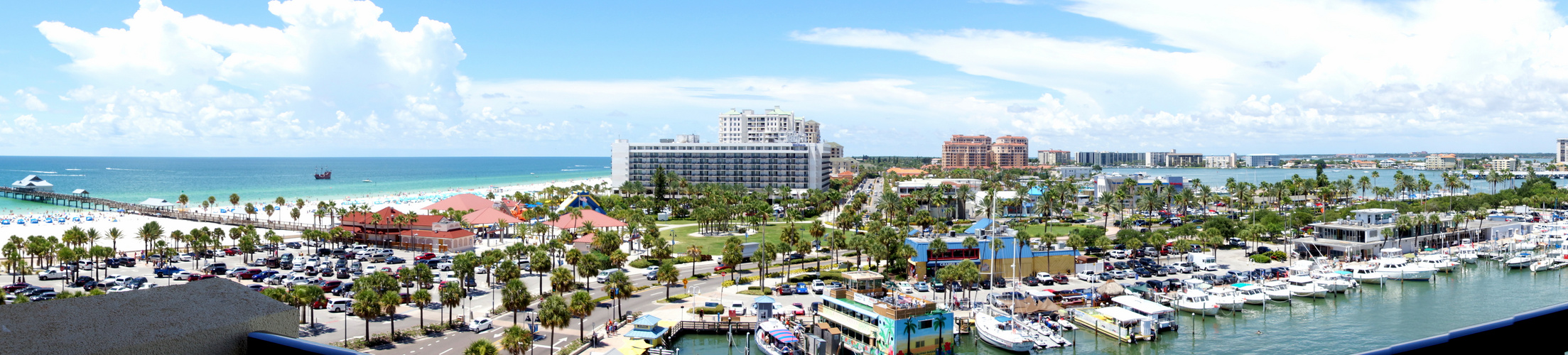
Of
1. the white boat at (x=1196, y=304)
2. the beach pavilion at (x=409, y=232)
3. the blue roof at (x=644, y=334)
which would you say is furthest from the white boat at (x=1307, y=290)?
the beach pavilion at (x=409, y=232)

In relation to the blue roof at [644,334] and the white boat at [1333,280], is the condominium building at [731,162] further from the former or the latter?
the blue roof at [644,334]

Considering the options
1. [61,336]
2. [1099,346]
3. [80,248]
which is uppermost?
[61,336]

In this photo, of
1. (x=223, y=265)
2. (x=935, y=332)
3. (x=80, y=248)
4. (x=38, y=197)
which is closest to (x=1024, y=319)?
(x=935, y=332)

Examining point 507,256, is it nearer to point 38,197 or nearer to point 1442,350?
point 1442,350

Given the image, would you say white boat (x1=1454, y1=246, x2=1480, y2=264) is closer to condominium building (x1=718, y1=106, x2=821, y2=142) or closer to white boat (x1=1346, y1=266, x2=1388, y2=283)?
white boat (x1=1346, y1=266, x2=1388, y2=283)

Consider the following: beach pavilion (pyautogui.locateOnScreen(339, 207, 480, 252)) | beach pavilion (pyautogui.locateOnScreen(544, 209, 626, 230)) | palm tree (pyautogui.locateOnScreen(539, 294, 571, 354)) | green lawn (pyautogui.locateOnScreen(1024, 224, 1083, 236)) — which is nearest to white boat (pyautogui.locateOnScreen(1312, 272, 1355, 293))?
green lawn (pyautogui.locateOnScreen(1024, 224, 1083, 236))

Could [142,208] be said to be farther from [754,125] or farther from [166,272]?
[754,125]

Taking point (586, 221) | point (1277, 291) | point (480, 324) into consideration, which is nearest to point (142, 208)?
point (586, 221)
